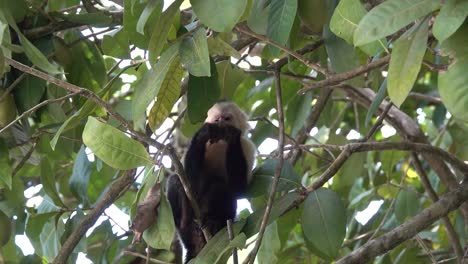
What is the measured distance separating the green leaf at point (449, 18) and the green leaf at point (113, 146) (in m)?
0.99

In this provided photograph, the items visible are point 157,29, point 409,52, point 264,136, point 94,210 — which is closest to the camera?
point 409,52

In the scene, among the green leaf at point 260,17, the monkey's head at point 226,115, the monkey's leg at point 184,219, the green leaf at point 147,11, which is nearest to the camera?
the green leaf at point 147,11

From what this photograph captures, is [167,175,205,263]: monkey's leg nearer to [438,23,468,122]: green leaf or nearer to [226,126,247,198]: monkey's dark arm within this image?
[226,126,247,198]: monkey's dark arm

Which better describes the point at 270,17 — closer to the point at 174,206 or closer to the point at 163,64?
the point at 163,64

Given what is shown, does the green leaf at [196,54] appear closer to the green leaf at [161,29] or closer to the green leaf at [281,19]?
the green leaf at [161,29]

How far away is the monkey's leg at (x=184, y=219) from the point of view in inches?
134

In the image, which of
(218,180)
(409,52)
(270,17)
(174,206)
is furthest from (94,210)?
(409,52)

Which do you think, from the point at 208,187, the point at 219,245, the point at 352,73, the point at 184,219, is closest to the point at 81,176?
the point at 184,219

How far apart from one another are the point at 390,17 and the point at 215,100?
3.76 ft

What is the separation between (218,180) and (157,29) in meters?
1.42

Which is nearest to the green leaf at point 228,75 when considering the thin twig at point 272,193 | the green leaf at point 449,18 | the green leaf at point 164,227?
the thin twig at point 272,193

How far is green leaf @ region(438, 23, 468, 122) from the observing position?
199 centimetres

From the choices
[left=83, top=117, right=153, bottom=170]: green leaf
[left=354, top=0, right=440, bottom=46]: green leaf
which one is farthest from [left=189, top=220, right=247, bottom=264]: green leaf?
[left=354, top=0, right=440, bottom=46]: green leaf

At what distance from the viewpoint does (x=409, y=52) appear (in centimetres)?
208
